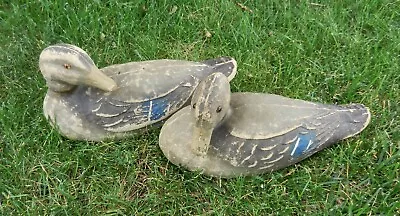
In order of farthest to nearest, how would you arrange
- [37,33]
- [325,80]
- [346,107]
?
1. [37,33]
2. [325,80]
3. [346,107]

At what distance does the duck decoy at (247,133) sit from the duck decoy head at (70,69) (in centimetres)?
35

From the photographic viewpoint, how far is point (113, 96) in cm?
261

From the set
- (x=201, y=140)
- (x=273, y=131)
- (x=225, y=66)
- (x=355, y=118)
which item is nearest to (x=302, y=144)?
(x=273, y=131)

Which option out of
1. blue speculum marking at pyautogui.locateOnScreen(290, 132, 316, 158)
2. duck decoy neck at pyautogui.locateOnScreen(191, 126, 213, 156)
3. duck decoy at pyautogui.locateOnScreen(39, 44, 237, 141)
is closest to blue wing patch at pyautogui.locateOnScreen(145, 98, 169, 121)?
duck decoy at pyautogui.locateOnScreen(39, 44, 237, 141)

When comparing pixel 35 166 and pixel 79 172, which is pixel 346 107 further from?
pixel 35 166

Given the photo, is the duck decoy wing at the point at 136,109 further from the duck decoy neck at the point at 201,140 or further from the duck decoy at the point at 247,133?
the duck decoy neck at the point at 201,140

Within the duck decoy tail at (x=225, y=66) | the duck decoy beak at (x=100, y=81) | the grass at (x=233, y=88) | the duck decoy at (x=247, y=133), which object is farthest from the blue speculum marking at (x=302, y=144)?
the duck decoy beak at (x=100, y=81)

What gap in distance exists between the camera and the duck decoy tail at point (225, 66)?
9.26 feet

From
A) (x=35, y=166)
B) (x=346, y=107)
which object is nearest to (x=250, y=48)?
(x=346, y=107)

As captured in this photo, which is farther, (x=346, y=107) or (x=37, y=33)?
(x=37, y=33)

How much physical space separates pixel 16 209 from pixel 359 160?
145 cm

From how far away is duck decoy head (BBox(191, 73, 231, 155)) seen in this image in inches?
91.7

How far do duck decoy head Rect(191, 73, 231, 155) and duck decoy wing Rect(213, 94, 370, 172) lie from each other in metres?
0.10

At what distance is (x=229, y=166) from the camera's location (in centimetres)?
→ 253
